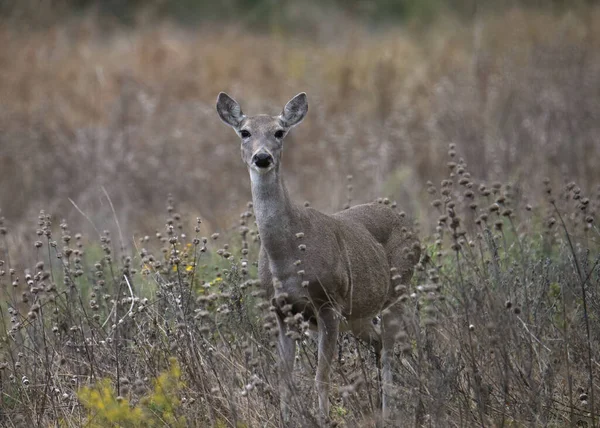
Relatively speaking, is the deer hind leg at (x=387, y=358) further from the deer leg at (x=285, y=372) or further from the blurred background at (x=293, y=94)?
the blurred background at (x=293, y=94)

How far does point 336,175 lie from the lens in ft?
42.8

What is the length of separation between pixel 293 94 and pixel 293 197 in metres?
4.31

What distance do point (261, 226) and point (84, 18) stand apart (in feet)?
51.8

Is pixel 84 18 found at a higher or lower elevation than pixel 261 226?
higher

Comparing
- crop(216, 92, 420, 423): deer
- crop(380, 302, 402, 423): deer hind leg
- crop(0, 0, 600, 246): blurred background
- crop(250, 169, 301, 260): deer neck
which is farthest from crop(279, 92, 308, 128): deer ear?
crop(0, 0, 600, 246): blurred background

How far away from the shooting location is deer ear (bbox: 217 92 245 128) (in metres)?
7.20

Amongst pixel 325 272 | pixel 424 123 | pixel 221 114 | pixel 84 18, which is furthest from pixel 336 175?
pixel 84 18

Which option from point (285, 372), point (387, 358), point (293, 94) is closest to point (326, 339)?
point (387, 358)

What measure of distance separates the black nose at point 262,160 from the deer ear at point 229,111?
0.75 metres

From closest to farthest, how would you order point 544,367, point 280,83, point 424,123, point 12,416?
1. point 544,367
2. point 12,416
3. point 424,123
4. point 280,83

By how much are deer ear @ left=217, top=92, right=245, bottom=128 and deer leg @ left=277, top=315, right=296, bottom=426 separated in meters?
1.55

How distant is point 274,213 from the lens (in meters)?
6.52

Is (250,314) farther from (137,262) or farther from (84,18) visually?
(84,18)

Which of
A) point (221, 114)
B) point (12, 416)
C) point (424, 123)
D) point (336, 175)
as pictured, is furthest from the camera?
point (424, 123)
